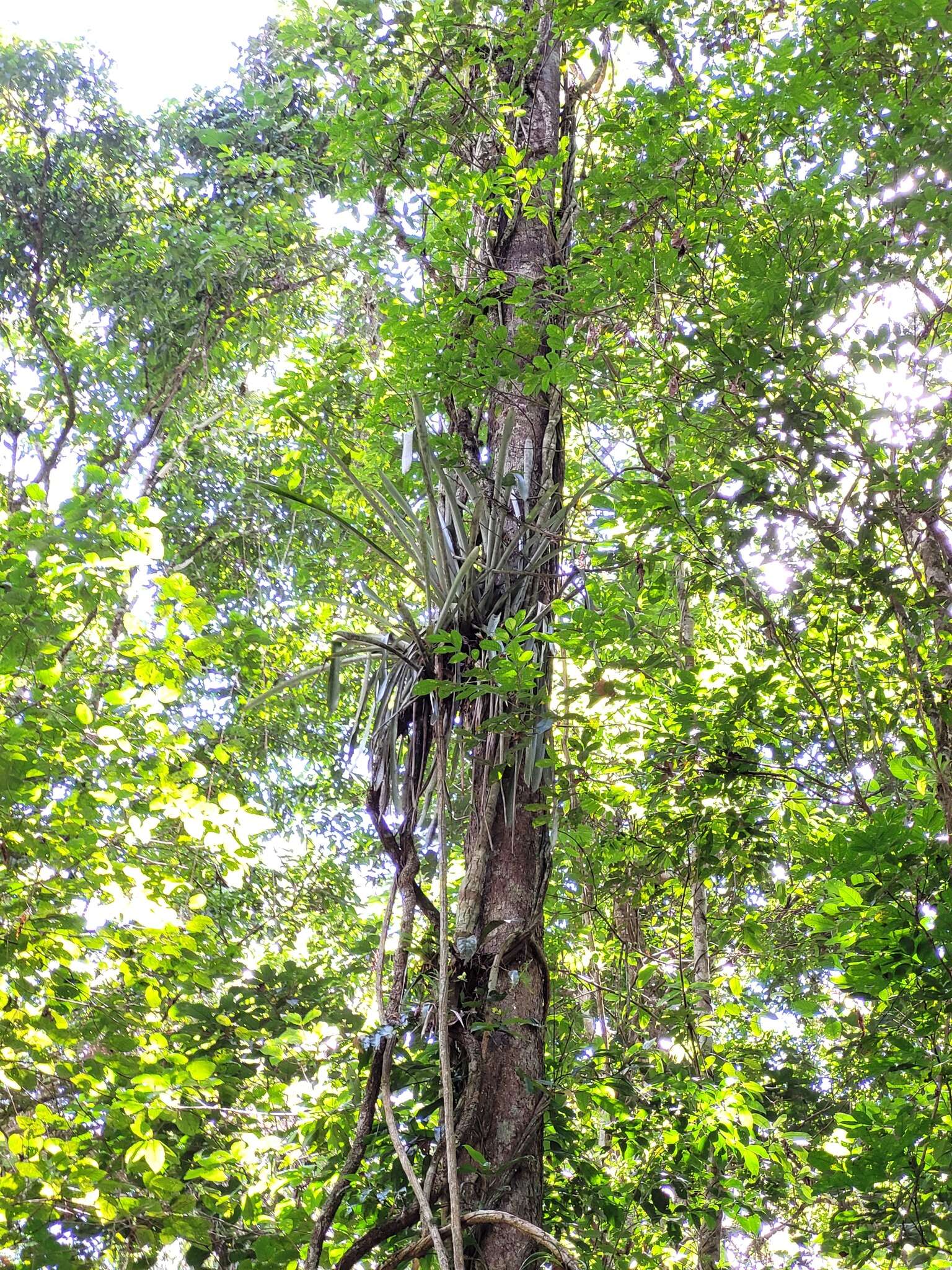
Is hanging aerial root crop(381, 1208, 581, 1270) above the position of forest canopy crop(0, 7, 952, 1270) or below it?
below

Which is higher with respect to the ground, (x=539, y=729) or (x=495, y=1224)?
(x=539, y=729)

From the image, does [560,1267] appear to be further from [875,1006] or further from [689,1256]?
[689,1256]

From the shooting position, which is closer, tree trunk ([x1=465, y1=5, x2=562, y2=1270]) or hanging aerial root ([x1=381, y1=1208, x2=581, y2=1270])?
hanging aerial root ([x1=381, y1=1208, x2=581, y2=1270])

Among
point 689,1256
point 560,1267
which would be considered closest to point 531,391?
point 560,1267

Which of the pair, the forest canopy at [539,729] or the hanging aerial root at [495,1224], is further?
the forest canopy at [539,729]

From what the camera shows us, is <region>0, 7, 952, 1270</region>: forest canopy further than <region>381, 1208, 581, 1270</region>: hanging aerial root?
Yes

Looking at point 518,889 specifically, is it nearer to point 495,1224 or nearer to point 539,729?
point 539,729

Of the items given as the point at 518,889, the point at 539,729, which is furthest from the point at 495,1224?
the point at 539,729

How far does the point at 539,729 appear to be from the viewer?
1874 millimetres

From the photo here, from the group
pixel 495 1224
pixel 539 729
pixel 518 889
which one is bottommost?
pixel 495 1224

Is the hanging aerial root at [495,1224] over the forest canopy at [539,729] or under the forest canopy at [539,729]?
under

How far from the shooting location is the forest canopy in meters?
1.51

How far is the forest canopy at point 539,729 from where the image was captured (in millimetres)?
1509

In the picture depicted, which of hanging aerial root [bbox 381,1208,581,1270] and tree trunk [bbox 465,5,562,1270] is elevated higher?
tree trunk [bbox 465,5,562,1270]
